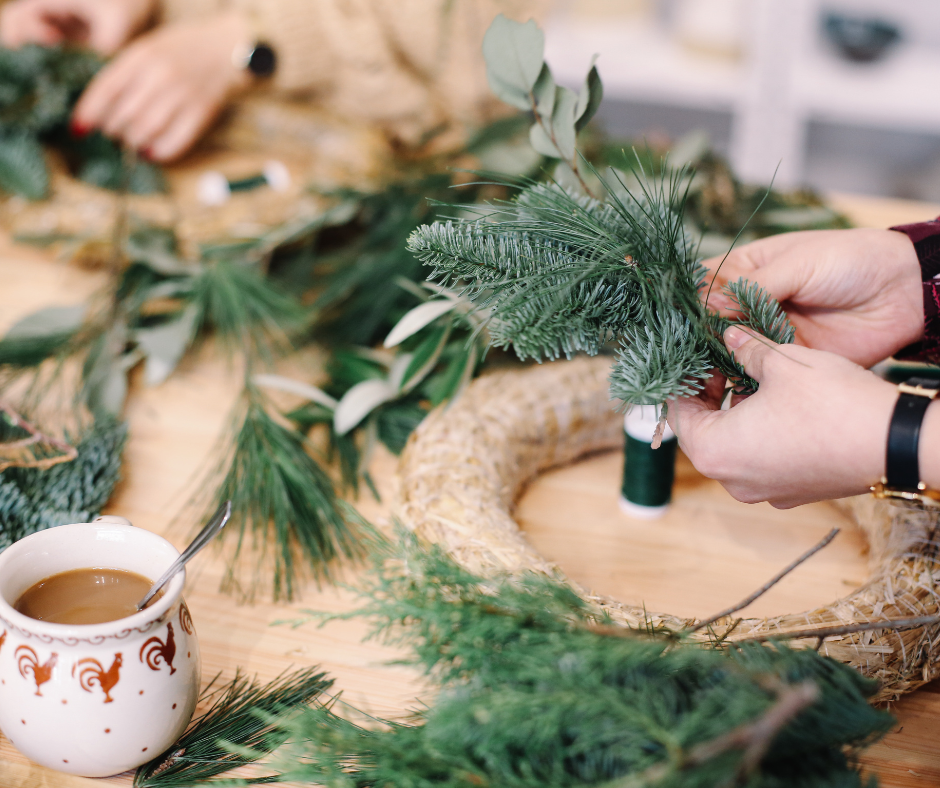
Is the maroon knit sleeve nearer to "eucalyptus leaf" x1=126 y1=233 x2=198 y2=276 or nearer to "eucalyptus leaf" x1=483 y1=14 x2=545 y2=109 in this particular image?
"eucalyptus leaf" x1=483 y1=14 x2=545 y2=109

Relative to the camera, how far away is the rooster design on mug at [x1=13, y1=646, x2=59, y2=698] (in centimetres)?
42

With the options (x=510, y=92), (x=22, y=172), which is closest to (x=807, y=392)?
(x=510, y=92)

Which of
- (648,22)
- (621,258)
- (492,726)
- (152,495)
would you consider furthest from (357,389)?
(648,22)

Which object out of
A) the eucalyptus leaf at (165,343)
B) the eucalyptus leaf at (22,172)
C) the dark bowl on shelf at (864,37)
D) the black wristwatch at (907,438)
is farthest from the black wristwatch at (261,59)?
the dark bowl on shelf at (864,37)

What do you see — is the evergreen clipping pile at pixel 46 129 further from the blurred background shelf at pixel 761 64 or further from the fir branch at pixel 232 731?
the blurred background shelf at pixel 761 64

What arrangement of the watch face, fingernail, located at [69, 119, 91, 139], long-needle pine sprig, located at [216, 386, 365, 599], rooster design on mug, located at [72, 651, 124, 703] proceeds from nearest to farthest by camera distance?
rooster design on mug, located at [72, 651, 124, 703], long-needle pine sprig, located at [216, 386, 365, 599], fingernail, located at [69, 119, 91, 139], the watch face

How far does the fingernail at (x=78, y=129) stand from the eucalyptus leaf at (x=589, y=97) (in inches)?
29.7

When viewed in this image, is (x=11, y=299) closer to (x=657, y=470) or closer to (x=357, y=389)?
(x=357, y=389)

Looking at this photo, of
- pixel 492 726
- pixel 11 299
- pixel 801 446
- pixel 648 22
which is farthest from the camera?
pixel 648 22

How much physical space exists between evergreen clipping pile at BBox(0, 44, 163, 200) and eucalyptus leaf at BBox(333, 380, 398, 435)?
0.50 m

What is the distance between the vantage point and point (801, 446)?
1.54ft

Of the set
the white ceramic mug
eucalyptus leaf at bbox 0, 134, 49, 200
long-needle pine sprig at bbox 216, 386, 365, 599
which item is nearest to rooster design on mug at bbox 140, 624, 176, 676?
the white ceramic mug

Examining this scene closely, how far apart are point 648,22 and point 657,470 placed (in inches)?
68.1

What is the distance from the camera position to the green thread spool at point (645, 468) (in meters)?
0.65
